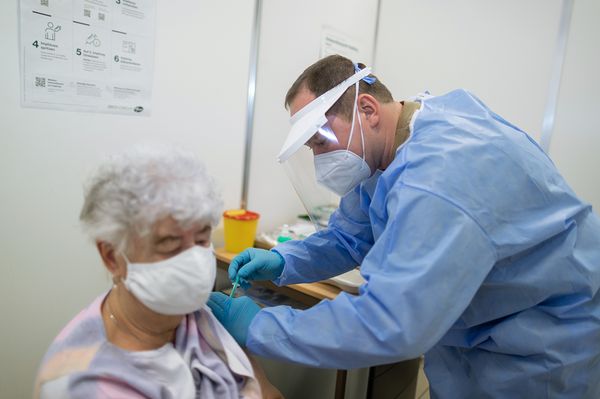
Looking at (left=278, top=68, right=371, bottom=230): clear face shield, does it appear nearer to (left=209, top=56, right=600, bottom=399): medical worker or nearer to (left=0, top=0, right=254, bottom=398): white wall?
(left=209, top=56, right=600, bottom=399): medical worker

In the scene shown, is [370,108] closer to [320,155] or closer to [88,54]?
[320,155]

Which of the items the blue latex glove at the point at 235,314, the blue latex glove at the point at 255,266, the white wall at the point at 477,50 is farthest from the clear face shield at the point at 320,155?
the white wall at the point at 477,50

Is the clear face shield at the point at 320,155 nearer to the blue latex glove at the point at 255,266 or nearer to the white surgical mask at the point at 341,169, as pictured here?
the white surgical mask at the point at 341,169

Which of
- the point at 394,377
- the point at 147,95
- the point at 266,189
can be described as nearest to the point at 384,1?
the point at 266,189

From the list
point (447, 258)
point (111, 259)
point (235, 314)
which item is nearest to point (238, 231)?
point (235, 314)

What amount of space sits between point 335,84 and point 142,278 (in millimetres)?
716

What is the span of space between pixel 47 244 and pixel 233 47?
3.78 ft

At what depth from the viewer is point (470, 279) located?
796 millimetres

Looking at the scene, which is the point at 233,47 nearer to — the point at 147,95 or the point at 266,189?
the point at 147,95

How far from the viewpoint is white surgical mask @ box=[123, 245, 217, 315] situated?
74 cm

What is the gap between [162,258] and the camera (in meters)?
0.76

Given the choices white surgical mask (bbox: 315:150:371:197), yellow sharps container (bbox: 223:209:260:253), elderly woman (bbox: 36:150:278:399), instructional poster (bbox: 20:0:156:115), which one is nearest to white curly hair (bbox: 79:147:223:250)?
elderly woman (bbox: 36:150:278:399)

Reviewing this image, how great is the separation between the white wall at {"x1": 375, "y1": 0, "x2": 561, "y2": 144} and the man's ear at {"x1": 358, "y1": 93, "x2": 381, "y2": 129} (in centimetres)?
152

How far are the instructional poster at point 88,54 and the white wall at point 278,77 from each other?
0.64 meters
